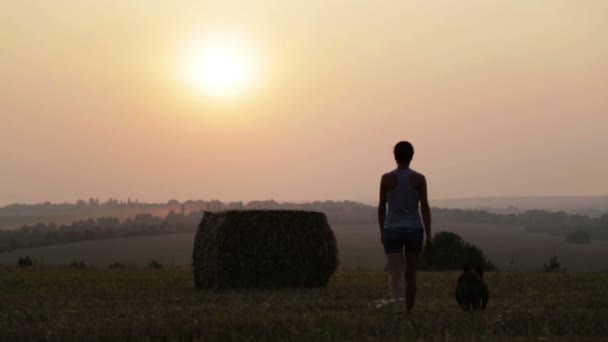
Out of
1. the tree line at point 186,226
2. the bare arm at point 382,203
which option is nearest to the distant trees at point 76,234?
the tree line at point 186,226

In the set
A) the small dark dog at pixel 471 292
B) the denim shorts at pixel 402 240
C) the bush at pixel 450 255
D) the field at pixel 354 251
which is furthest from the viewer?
the field at pixel 354 251

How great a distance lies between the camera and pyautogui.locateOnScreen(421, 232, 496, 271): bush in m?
32.9

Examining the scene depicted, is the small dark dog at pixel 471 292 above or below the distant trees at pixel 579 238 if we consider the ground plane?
below

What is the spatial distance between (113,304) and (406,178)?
5978mm

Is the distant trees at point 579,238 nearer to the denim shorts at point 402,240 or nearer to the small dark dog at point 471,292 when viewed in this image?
the small dark dog at point 471,292

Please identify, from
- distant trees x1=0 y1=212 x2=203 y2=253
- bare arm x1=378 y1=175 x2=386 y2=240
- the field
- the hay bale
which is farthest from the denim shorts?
distant trees x1=0 y1=212 x2=203 y2=253

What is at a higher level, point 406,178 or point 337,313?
point 406,178

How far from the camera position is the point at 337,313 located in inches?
493

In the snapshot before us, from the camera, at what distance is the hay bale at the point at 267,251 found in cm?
2094

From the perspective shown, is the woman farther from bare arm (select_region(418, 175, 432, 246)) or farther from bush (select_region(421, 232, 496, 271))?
bush (select_region(421, 232, 496, 271))

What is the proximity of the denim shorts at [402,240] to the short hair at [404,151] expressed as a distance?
889 millimetres

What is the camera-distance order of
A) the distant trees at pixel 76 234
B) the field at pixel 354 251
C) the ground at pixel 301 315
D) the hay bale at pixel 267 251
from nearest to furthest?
1. the ground at pixel 301 315
2. the hay bale at pixel 267 251
3. the field at pixel 354 251
4. the distant trees at pixel 76 234

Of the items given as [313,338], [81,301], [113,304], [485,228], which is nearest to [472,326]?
[313,338]

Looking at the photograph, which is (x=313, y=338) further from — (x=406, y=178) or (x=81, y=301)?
(x=81, y=301)
